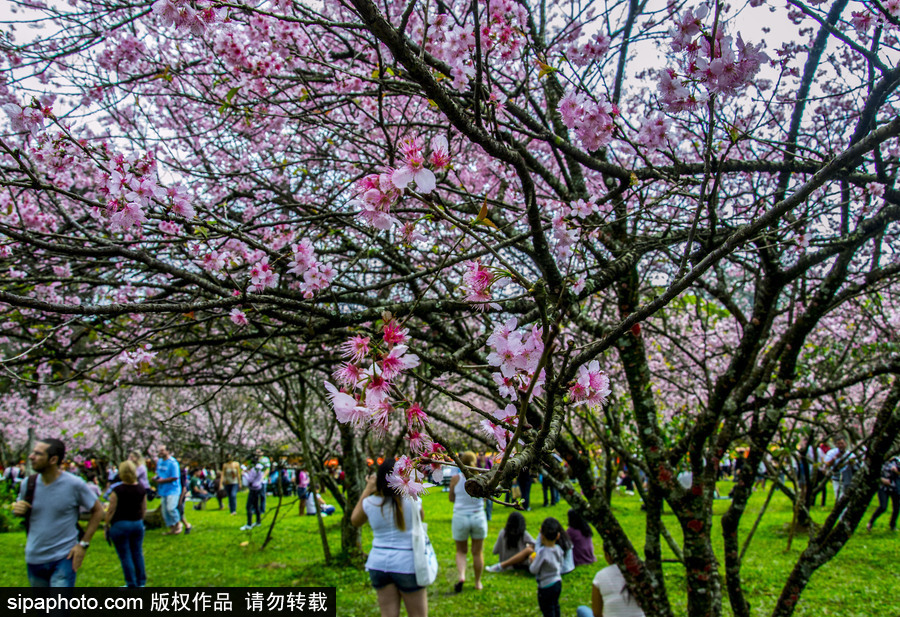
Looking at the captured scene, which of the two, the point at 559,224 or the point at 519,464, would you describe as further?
the point at 559,224

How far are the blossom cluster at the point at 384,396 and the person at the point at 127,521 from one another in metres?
5.77

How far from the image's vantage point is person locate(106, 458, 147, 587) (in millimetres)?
5727

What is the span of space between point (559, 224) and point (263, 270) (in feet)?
5.47

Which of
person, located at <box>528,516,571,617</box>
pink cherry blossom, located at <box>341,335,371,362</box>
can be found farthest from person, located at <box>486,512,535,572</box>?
pink cherry blossom, located at <box>341,335,371,362</box>

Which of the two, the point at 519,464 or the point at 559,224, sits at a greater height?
the point at 559,224

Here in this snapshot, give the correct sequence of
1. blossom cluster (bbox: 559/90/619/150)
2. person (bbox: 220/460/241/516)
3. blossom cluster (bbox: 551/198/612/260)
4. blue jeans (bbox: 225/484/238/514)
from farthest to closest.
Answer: blue jeans (bbox: 225/484/238/514), person (bbox: 220/460/241/516), blossom cluster (bbox: 551/198/612/260), blossom cluster (bbox: 559/90/619/150)

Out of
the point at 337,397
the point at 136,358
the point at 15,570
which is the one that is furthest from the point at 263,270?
the point at 15,570

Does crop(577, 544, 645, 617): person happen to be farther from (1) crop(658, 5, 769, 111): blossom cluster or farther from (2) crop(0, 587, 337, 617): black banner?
(1) crop(658, 5, 769, 111): blossom cluster

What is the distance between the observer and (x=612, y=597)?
3.53 m

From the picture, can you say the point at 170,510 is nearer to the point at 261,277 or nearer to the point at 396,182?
the point at 261,277

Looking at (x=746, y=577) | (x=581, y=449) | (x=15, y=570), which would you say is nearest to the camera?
(x=581, y=449)

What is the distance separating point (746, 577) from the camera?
6609 mm

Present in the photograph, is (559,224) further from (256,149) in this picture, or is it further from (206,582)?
(206,582)

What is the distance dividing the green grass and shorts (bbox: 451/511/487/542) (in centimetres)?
62
